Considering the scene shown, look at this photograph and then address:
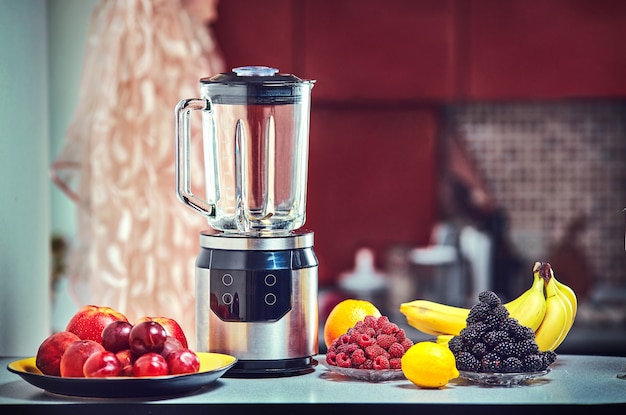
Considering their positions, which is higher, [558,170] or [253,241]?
[558,170]

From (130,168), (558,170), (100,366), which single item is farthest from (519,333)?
(558,170)

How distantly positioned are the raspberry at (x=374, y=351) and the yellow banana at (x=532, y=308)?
230mm

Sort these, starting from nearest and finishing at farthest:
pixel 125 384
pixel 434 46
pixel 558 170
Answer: pixel 125 384, pixel 434 46, pixel 558 170

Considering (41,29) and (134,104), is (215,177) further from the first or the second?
(134,104)

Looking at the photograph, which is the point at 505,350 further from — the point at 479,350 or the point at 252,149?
the point at 252,149

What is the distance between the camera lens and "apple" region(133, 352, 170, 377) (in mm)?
1491

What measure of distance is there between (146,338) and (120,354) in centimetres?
5

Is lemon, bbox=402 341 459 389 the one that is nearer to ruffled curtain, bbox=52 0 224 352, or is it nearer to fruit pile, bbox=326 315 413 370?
fruit pile, bbox=326 315 413 370

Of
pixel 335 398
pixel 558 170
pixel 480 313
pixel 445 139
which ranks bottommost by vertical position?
pixel 335 398

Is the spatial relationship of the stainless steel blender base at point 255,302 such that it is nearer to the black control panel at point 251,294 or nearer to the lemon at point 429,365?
the black control panel at point 251,294

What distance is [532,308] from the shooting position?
1.71 metres

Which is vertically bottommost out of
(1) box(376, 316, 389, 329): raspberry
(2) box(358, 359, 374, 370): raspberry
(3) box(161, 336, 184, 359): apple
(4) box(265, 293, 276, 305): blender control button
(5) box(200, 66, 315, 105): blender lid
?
(2) box(358, 359, 374, 370): raspberry

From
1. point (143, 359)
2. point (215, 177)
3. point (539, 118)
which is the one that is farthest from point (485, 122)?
point (143, 359)

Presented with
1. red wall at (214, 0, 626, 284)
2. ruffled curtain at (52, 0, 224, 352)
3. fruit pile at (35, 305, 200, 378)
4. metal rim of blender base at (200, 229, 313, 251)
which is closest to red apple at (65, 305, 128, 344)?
fruit pile at (35, 305, 200, 378)
